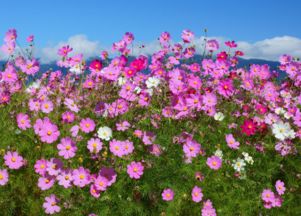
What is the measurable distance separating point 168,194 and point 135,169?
13.5 inches

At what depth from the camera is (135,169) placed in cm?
423

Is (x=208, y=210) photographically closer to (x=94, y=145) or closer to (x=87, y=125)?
(x=94, y=145)

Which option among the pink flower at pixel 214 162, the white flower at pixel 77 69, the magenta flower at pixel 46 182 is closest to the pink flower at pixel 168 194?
the pink flower at pixel 214 162

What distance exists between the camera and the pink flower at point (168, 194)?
4207mm

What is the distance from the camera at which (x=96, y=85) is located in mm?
5309

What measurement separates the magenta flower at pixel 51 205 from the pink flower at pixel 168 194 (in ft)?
2.89

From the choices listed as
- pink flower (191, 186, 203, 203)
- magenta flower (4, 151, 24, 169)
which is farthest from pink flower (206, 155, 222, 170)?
magenta flower (4, 151, 24, 169)

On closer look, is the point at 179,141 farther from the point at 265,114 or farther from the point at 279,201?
the point at 265,114

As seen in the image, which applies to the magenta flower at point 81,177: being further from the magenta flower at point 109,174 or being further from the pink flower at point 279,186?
the pink flower at point 279,186

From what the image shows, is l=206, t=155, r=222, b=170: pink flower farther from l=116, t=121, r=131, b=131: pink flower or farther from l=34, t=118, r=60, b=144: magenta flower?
l=34, t=118, r=60, b=144: magenta flower

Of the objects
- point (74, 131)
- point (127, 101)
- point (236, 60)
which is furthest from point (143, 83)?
point (236, 60)

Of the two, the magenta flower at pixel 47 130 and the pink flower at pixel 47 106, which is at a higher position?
the pink flower at pixel 47 106

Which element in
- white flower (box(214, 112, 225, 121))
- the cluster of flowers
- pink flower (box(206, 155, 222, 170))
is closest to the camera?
pink flower (box(206, 155, 222, 170))

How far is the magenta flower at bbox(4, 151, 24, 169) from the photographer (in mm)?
4088
